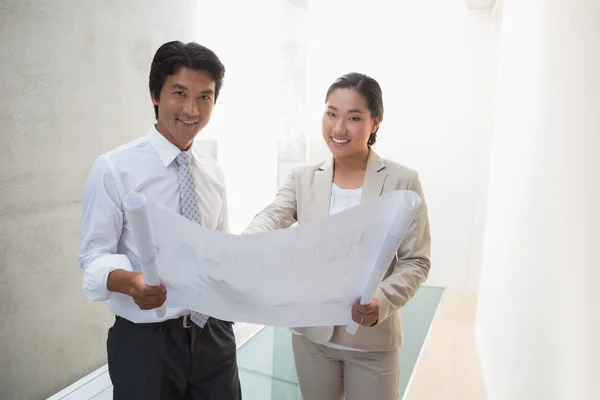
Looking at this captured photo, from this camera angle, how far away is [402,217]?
37.9 inches

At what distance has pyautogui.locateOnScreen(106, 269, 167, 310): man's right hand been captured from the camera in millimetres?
1143

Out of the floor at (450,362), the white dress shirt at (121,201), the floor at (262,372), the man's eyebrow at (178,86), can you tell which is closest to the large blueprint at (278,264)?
the white dress shirt at (121,201)

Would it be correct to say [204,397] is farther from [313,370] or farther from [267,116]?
[267,116]

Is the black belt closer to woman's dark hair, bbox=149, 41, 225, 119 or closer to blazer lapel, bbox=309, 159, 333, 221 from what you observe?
blazer lapel, bbox=309, 159, 333, 221

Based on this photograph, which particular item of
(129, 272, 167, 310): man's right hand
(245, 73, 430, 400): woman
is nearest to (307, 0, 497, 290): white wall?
(245, 73, 430, 400): woman

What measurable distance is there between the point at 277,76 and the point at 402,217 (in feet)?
11.8

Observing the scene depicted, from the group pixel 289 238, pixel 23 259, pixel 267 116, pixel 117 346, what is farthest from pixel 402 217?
pixel 267 116

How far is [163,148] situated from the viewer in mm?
1450

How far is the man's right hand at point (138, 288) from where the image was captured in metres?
1.14

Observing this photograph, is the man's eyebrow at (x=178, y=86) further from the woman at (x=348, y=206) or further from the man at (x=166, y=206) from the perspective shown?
the woman at (x=348, y=206)

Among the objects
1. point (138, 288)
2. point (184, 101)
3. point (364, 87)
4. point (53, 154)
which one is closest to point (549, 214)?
point (364, 87)

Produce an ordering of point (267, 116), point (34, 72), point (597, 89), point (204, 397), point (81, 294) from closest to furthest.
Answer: point (597, 89) < point (204, 397) < point (34, 72) < point (81, 294) < point (267, 116)

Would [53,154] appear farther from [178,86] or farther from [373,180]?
[373,180]

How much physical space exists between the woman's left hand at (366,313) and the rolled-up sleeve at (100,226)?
0.54 metres
